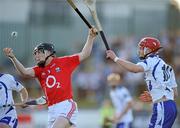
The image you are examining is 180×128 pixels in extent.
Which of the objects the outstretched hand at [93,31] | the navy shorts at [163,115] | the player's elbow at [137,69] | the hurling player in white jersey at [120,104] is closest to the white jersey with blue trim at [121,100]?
→ the hurling player in white jersey at [120,104]

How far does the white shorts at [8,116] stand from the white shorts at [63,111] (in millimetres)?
679

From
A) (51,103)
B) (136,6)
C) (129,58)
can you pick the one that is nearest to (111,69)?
(129,58)

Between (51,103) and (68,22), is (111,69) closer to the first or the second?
(68,22)

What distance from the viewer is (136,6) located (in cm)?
2469

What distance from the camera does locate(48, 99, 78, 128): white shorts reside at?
Result: 13289 mm

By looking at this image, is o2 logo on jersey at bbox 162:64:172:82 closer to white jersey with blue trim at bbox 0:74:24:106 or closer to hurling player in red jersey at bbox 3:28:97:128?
hurling player in red jersey at bbox 3:28:97:128

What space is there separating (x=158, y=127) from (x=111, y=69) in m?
11.6

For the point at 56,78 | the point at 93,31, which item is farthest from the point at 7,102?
the point at 93,31

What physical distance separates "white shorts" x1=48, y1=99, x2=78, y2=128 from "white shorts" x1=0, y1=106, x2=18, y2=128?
2.23 feet

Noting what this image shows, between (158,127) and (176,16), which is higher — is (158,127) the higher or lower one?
the lower one

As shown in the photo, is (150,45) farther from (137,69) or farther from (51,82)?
(51,82)

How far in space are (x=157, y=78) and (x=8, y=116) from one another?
2714 millimetres

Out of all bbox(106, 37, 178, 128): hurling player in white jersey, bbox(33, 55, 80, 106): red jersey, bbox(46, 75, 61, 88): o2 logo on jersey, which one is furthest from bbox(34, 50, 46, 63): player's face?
bbox(106, 37, 178, 128): hurling player in white jersey

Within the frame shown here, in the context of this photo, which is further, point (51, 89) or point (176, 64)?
point (176, 64)
